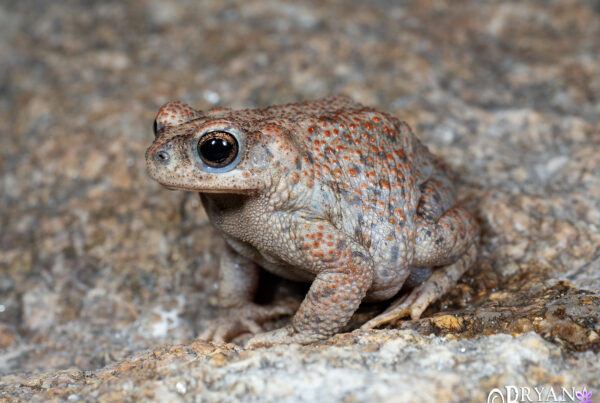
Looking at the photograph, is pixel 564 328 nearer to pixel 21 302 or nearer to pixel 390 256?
pixel 390 256

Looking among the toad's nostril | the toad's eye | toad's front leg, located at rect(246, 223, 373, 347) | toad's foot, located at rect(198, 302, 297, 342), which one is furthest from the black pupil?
toad's foot, located at rect(198, 302, 297, 342)

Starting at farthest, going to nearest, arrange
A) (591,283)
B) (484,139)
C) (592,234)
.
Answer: (484,139) → (592,234) → (591,283)

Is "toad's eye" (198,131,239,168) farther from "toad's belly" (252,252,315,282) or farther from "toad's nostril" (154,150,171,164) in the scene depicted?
"toad's belly" (252,252,315,282)

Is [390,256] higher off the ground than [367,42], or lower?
lower

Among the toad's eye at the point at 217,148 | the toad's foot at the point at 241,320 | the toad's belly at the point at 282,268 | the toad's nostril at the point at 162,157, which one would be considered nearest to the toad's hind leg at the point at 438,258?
the toad's belly at the point at 282,268

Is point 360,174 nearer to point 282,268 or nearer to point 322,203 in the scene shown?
point 322,203

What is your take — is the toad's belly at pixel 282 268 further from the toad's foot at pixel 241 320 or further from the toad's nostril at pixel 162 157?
the toad's nostril at pixel 162 157

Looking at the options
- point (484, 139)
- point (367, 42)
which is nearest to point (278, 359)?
point (484, 139)

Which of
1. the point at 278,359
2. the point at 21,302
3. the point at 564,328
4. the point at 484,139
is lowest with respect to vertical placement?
the point at 21,302
